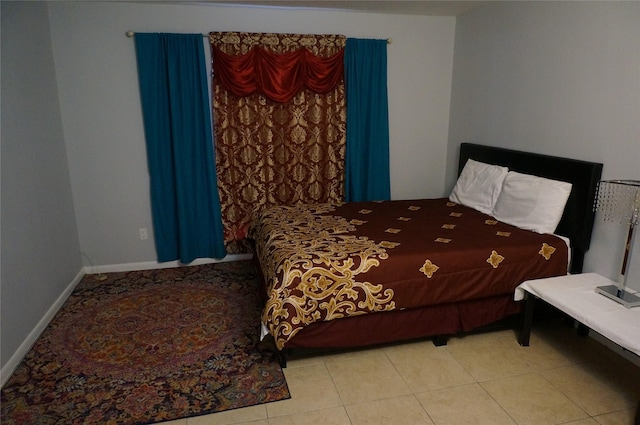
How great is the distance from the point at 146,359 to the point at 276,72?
2.47 meters

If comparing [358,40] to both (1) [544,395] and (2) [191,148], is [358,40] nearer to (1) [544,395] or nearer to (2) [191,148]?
(2) [191,148]

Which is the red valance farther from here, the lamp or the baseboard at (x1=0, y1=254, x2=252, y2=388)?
the lamp

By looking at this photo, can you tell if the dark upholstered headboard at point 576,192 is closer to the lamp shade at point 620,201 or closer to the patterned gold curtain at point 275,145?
the lamp shade at point 620,201

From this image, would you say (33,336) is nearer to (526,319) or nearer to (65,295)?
(65,295)

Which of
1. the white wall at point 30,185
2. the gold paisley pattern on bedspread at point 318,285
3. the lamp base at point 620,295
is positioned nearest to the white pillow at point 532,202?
the lamp base at point 620,295

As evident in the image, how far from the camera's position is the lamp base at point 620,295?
7.25 feet

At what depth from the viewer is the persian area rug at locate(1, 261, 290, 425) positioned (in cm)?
214

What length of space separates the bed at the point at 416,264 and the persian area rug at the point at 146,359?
36 cm

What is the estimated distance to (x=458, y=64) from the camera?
13.4 ft

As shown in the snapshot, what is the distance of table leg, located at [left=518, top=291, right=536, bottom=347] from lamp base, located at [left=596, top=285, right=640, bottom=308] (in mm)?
351

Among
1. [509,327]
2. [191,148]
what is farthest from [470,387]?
[191,148]

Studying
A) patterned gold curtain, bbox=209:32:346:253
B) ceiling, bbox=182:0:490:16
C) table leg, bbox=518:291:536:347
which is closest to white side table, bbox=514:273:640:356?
table leg, bbox=518:291:536:347

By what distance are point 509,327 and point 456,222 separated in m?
0.79

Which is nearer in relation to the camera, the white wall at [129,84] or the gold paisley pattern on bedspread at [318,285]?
the gold paisley pattern on bedspread at [318,285]
